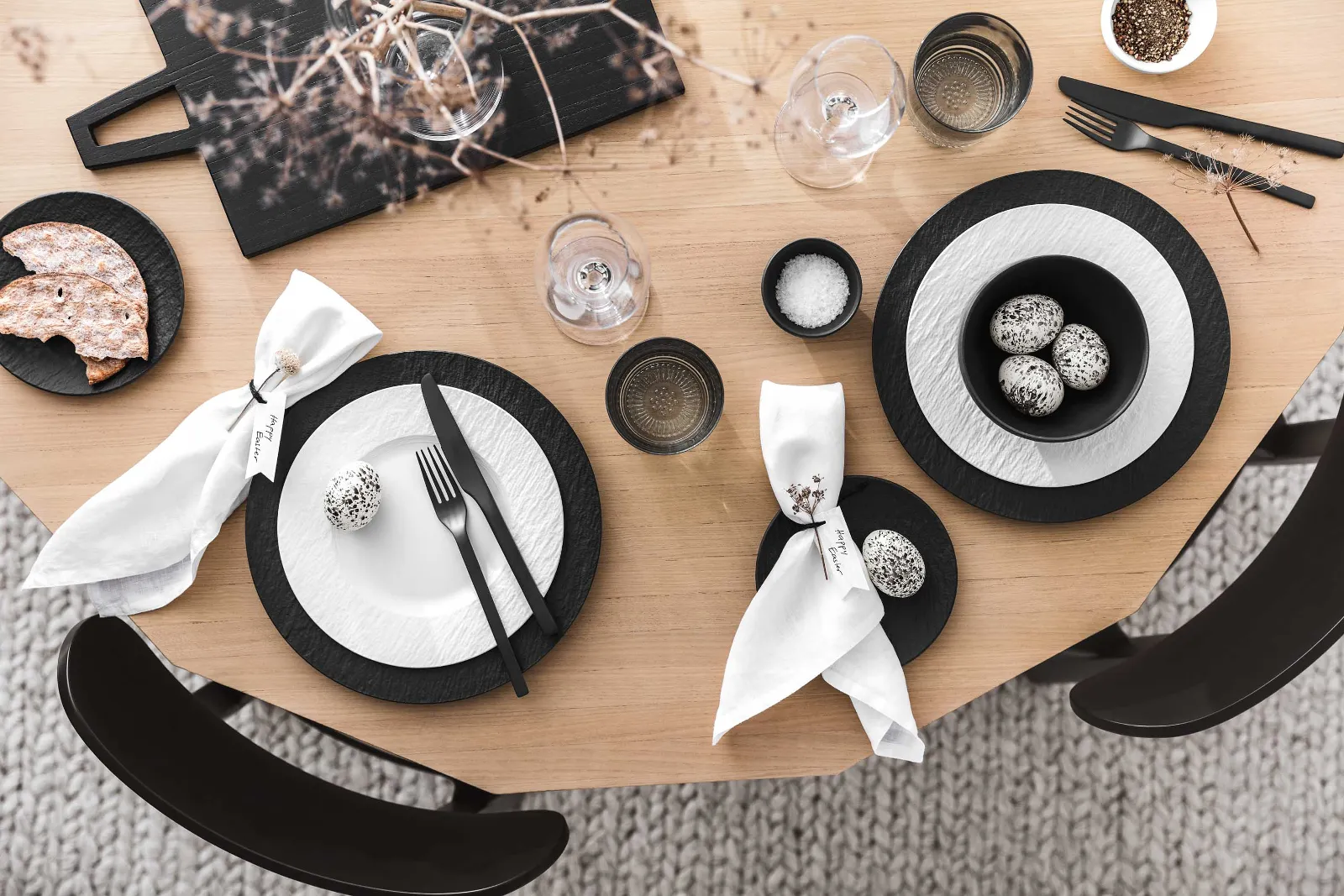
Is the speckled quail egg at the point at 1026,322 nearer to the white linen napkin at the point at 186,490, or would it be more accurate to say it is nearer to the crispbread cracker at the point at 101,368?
the white linen napkin at the point at 186,490

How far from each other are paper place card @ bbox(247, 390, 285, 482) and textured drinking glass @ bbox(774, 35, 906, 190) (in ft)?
2.04

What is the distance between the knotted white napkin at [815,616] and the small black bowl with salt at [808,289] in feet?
0.23

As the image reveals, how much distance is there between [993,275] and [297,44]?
2.67 feet

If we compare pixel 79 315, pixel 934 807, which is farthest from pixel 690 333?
pixel 934 807

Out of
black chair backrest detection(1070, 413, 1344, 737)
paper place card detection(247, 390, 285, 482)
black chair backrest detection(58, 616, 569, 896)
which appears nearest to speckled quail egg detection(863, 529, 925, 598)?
black chair backrest detection(1070, 413, 1344, 737)

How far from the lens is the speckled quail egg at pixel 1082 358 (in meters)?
0.90

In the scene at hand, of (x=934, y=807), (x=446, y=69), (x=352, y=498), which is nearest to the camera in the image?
(x=446, y=69)

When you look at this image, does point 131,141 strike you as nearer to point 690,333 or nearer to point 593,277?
point 593,277

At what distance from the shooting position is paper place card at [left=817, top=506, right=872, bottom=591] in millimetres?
937

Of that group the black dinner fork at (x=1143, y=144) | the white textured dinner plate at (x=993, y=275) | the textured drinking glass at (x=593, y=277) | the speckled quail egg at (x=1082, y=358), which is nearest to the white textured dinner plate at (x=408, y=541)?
the textured drinking glass at (x=593, y=277)

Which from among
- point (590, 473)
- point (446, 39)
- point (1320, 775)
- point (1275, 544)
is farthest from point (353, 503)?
point (1320, 775)

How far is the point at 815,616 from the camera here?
3.16ft

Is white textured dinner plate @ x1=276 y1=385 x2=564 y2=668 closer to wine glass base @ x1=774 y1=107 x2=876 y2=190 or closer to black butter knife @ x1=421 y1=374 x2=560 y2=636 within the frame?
black butter knife @ x1=421 y1=374 x2=560 y2=636

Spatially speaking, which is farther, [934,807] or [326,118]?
[934,807]
